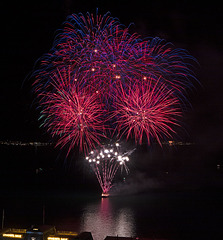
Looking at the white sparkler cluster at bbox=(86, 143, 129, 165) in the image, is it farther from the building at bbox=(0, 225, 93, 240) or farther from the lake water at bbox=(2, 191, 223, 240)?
the building at bbox=(0, 225, 93, 240)

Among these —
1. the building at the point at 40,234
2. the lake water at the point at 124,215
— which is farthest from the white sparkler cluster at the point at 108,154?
the building at the point at 40,234

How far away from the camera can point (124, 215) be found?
2312 cm

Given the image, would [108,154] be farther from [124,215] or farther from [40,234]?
[40,234]

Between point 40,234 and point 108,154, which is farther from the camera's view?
point 108,154

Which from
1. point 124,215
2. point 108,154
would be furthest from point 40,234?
point 108,154

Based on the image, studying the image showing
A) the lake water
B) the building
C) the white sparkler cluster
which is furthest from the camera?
the white sparkler cluster

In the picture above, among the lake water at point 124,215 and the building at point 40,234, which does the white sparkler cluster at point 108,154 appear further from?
the building at point 40,234

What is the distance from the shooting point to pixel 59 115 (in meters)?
23.9

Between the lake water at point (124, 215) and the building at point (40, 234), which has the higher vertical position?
the building at point (40, 234)

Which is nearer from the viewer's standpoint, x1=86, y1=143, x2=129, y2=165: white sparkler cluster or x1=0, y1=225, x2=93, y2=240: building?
x1=0, y1=225, x2=93, y2=240: building

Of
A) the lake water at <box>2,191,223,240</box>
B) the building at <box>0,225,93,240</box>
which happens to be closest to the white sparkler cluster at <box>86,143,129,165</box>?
the lake water at <box>2,191,223,240</box>

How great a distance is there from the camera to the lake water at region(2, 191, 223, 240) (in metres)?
18.6

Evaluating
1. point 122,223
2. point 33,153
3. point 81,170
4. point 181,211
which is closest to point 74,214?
point 122,223

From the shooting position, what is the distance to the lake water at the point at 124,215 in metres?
18.6
